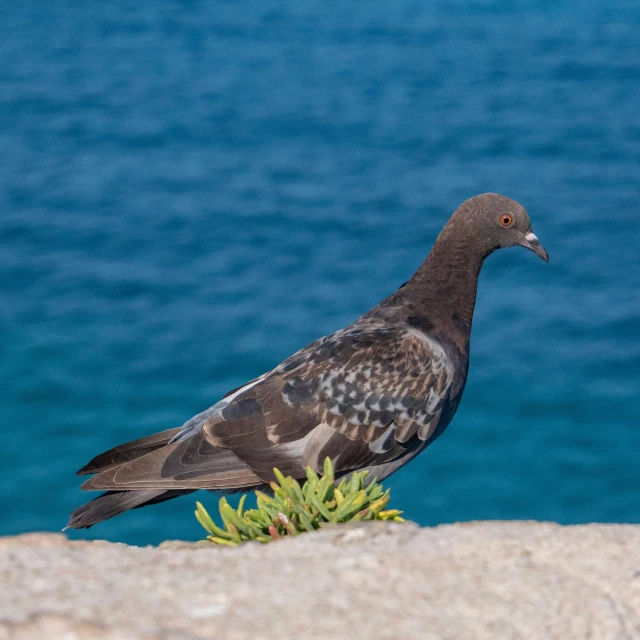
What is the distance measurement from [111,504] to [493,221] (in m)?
2.99

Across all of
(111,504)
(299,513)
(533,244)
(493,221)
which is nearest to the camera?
(299,513)

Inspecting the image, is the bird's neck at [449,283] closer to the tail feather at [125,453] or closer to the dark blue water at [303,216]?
the tail feather at [125,453]

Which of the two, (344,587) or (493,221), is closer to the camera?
(344,587)

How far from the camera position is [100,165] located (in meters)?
19.5

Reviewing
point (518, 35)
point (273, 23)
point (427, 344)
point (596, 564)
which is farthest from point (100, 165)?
point (596, 564)

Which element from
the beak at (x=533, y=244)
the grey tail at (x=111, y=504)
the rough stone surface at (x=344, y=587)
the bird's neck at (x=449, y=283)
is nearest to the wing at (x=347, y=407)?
the bird's neck at (x=449, y=283)

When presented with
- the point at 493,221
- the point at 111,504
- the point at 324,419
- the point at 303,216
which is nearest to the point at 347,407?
the point at 324,419

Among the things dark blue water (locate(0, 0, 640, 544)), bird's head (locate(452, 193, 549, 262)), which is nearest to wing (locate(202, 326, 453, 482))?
bird's head (locate(452, 193, 549, 262))

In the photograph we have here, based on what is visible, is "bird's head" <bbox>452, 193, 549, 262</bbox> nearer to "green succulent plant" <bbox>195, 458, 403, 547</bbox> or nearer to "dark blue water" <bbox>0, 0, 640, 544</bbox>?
"green succulent plant" <bbox>195, 458, 403, 547</bbox>

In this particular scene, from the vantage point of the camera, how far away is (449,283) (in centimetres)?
708

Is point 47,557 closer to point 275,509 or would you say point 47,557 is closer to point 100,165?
point 275,509

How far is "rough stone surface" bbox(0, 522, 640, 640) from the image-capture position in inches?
133

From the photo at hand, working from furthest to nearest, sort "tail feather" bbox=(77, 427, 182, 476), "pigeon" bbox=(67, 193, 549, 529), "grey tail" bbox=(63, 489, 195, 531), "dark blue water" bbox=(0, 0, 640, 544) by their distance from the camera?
"dark blue water" bbox=(0, 0, 640, 544), "tail feather" bbox=(77, 427, 182, 476), "pigeon" bbox=(67, 193, 549, 529), "grey tail" bbox=(63, 489, 195, 531)

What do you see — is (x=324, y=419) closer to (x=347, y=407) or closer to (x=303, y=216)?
(x=347, y=407)
